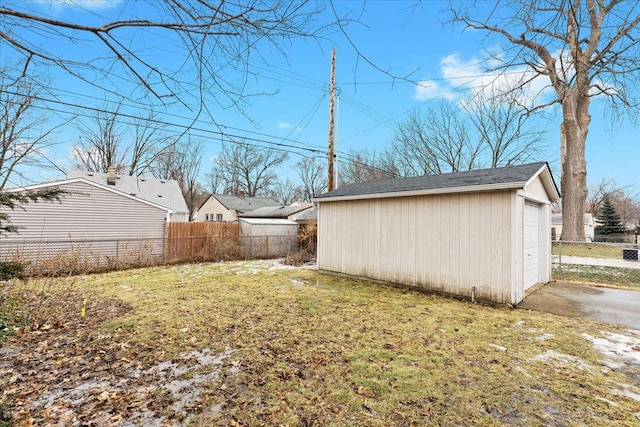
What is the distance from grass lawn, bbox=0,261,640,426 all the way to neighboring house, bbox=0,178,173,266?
16.1ft

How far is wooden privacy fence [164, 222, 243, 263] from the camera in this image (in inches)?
465

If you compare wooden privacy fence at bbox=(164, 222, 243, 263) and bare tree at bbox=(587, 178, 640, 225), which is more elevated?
bare tree at bbox=(587, 178, 640, 225)

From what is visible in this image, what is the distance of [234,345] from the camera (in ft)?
12.1

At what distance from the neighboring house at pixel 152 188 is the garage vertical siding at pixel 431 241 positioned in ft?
43.9

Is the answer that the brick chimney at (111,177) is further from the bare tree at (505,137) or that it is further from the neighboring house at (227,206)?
the bare tree at (505,137)

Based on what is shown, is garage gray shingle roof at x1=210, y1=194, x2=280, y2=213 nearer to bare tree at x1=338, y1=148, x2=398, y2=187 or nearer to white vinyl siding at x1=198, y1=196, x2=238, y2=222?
white vinyl siding at x1=198, y1=196, x2=238, y2=222

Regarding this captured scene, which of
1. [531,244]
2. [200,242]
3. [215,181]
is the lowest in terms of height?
[200,242]

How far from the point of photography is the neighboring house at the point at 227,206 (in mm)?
28234

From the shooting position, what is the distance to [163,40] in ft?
5.94

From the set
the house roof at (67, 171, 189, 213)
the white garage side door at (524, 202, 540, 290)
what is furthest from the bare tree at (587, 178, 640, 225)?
the house roof at (67, 171, 189, 213)

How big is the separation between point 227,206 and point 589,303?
88.2ft

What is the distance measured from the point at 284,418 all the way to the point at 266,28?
2.78 m

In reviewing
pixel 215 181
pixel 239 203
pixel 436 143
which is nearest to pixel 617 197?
pixel 436 143

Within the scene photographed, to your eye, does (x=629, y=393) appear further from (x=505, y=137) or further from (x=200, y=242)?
(x=505, y=137)
